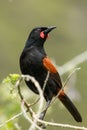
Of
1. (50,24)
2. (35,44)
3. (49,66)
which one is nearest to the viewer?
(49,66)

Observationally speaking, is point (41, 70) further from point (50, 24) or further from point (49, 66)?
point (50, 24)

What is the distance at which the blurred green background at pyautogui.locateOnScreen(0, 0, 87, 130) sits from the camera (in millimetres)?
13094

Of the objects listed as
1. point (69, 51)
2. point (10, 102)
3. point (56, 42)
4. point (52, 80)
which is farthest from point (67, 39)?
point (10, 102)

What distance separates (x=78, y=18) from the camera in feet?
56.8

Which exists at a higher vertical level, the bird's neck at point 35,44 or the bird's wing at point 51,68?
the bird's neck at point 35,44

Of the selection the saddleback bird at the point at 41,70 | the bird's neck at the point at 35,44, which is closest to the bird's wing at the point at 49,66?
the saddleback bird at the point at 41,70

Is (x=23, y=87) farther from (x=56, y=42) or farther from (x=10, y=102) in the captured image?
(x=56, y=42)

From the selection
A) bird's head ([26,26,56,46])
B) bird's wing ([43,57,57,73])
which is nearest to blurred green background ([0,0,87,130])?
bird's head ([26,26,56,46])

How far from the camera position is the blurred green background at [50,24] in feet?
43.0

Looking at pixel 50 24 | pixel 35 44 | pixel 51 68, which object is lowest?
pixel 50 24

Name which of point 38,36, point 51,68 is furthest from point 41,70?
point 38,36

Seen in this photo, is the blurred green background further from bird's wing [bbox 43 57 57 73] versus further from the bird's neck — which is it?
bird's wing [bbox 43 57 57 73]

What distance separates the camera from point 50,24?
1650cm

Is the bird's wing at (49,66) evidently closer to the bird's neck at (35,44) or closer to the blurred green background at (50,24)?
the bird's neck at (35,44)
